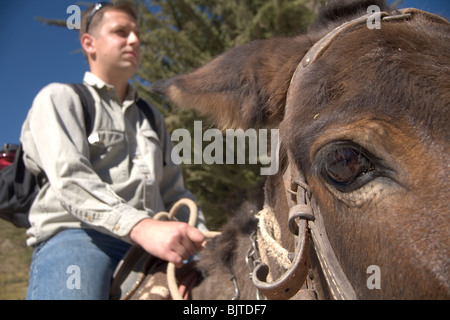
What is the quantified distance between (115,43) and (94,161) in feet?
3.39

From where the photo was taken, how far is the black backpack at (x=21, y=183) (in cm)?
274

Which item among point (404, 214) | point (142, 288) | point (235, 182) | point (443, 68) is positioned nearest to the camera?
point (404, 214)

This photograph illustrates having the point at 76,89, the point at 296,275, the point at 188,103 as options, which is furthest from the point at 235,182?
the point at 296,275

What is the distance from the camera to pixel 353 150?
124 cm

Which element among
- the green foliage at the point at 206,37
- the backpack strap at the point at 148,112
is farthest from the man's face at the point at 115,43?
the green foliage at the point at 206,37

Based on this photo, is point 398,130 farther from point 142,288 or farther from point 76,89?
point 76,89

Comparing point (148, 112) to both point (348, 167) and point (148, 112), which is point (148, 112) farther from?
point (348, 167)

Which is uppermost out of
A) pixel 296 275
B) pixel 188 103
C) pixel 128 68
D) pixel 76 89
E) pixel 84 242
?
pixel 128 68

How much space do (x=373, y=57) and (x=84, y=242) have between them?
2.11 meters

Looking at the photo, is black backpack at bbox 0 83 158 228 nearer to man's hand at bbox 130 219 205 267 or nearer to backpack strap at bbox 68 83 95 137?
backpack strap at bbox 68 83 95 137

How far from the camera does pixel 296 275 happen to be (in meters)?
1.39

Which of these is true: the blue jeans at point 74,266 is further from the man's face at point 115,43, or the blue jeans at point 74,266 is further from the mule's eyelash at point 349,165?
the mule's eyelash at point 349,165

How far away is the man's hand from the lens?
2.13 meters

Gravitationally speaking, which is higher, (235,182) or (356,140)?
(356,140)
